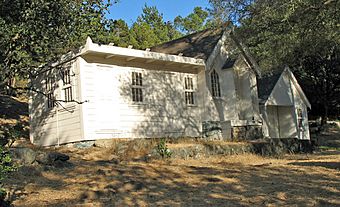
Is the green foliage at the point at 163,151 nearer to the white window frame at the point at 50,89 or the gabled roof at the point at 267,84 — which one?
the white window frame at the point at 50,89

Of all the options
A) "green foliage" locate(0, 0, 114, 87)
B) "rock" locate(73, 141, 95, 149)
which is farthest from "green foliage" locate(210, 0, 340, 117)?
"rock" locate(73, 141, 95, 149)

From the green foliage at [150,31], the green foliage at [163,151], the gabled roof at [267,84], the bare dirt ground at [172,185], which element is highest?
the green foliage at [150,31]

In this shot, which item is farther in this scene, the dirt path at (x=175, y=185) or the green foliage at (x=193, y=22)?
the green foliage at (x=193, y=22)

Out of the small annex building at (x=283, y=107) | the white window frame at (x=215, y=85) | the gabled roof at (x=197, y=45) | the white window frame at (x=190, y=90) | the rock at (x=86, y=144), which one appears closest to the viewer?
the rock at (x=86, y=144)

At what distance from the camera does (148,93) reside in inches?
647

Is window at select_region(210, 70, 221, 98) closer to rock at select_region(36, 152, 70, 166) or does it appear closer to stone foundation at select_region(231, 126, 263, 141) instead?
stone foundation at select_region(231, 126, 263, 141)

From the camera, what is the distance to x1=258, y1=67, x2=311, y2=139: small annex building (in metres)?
24.5

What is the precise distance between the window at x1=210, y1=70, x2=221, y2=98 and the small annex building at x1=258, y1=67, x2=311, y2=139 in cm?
572

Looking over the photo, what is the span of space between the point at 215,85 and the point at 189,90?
5.52 feet

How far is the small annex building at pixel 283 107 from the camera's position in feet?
80.4

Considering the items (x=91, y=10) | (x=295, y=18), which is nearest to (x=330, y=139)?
(x=295, y=18)

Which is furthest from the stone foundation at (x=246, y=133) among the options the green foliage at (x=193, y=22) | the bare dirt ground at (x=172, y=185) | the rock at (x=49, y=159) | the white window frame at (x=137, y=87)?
the green foliage at (x=193, y=22)

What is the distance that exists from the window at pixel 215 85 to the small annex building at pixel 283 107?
5.72 m

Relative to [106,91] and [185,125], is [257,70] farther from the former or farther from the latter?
[106,91]
